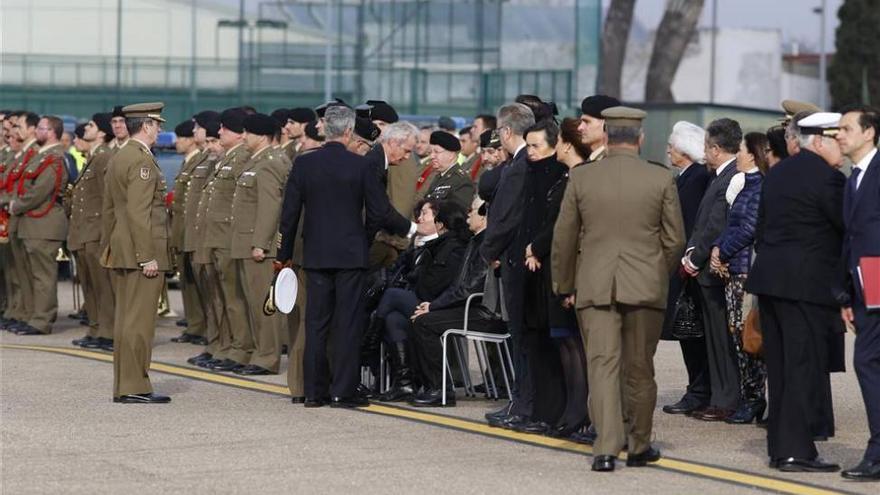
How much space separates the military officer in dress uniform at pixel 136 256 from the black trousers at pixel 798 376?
443 centimetres

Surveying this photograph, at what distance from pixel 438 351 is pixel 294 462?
2717 millimetres

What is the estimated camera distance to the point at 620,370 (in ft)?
32.4

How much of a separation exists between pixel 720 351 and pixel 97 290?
6.83 m

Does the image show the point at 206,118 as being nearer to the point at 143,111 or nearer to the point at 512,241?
the point at 143,111

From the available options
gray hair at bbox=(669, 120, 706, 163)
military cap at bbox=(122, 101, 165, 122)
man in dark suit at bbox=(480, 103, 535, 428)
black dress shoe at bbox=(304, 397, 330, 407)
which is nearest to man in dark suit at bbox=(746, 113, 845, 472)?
man in dark suit at bbox=(480, 103, 535, 428)

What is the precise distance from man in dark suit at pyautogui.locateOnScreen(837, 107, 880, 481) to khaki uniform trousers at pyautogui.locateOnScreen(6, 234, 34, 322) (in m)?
10.3

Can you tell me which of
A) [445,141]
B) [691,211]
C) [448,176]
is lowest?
[691,211]

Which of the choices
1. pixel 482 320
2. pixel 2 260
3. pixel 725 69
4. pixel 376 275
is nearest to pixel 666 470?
pixel 482 320

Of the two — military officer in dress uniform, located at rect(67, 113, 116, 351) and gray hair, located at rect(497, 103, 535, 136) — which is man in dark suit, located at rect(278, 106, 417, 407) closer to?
gray hair, located at rect(497, 103, 535, 136)

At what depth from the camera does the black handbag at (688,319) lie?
1221 cm

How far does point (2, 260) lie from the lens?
19.0m

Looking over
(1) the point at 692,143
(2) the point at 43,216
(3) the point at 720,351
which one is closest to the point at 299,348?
(3) the point at 720,351

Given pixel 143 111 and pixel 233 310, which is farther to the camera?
pixel 233 310

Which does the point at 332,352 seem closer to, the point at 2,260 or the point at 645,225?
the point at 645,225
